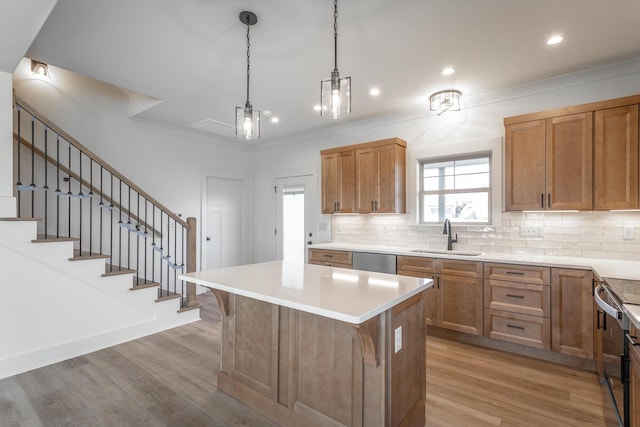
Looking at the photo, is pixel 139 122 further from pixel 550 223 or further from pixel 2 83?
pixel 550 223

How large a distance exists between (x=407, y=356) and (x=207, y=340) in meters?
2.39

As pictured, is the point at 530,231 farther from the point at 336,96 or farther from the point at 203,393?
the point at 203,393

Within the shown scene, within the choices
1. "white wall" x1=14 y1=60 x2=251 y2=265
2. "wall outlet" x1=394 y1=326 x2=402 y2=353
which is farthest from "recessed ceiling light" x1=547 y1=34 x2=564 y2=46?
"white wall" x1=14 y1=60 x2=251 y2=265

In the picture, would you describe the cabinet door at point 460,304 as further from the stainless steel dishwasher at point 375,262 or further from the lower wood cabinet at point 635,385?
the lower wood cabinet at point 635,385

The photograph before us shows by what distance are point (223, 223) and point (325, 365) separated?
4362 mm

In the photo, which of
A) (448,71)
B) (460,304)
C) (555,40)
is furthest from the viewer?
(460,304)

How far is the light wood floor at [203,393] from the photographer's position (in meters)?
2.10

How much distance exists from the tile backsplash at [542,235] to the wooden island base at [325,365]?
2.19 m

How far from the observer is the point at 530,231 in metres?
3.45

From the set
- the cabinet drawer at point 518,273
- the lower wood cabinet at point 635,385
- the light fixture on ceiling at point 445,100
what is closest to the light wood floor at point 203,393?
the lower wood cabinet at point 635,385

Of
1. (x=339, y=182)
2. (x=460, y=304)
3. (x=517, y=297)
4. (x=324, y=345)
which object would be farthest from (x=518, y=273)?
(x=339, y=182)

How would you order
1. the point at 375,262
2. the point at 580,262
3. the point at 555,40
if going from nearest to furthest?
the point at 555,40 < the point at 580,262 < the point at 375,262

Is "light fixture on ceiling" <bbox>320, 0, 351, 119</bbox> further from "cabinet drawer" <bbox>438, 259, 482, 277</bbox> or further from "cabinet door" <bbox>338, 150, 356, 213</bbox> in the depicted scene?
"cabinet door" <bbox>338, 150, 356, 213</bbox>

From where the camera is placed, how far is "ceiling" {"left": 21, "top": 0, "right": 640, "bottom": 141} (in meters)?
2.21
